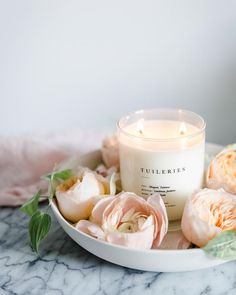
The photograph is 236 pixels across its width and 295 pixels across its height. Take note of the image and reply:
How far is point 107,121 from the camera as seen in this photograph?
86cm

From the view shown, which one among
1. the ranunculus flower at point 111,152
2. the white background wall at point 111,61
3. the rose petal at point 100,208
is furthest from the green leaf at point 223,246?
the white background wall at point 111,61

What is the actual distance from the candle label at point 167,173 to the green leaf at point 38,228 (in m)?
0.12

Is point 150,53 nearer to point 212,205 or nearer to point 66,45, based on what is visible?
point 66,45

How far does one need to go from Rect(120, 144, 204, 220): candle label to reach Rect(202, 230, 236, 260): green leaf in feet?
0.29

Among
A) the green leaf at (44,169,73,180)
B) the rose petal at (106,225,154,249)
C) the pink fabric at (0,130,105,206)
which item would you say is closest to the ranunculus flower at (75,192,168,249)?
the rose petal at (106,225,154,249)

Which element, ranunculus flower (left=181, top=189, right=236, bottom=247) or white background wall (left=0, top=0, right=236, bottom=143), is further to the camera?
white background wall (left=0, top=0, right=236, bottom=143)

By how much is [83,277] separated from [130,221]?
9 cm

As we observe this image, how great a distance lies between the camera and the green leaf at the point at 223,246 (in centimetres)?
51

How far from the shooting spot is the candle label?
57 centimetres

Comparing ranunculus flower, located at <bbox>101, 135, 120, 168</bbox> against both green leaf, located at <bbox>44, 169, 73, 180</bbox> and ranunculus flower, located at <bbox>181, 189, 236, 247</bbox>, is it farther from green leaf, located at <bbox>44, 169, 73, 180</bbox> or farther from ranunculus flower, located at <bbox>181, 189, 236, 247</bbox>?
ranunculus flower, located at <bbox>181, 189, 236, 247</bbox>

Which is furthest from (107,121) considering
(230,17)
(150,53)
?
(230,17)

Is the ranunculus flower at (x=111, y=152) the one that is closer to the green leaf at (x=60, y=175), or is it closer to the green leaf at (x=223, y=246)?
the green leaf at (x=60, y=175)

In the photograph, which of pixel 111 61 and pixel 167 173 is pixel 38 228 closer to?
pixel 167 173

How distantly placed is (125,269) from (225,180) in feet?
0.54
